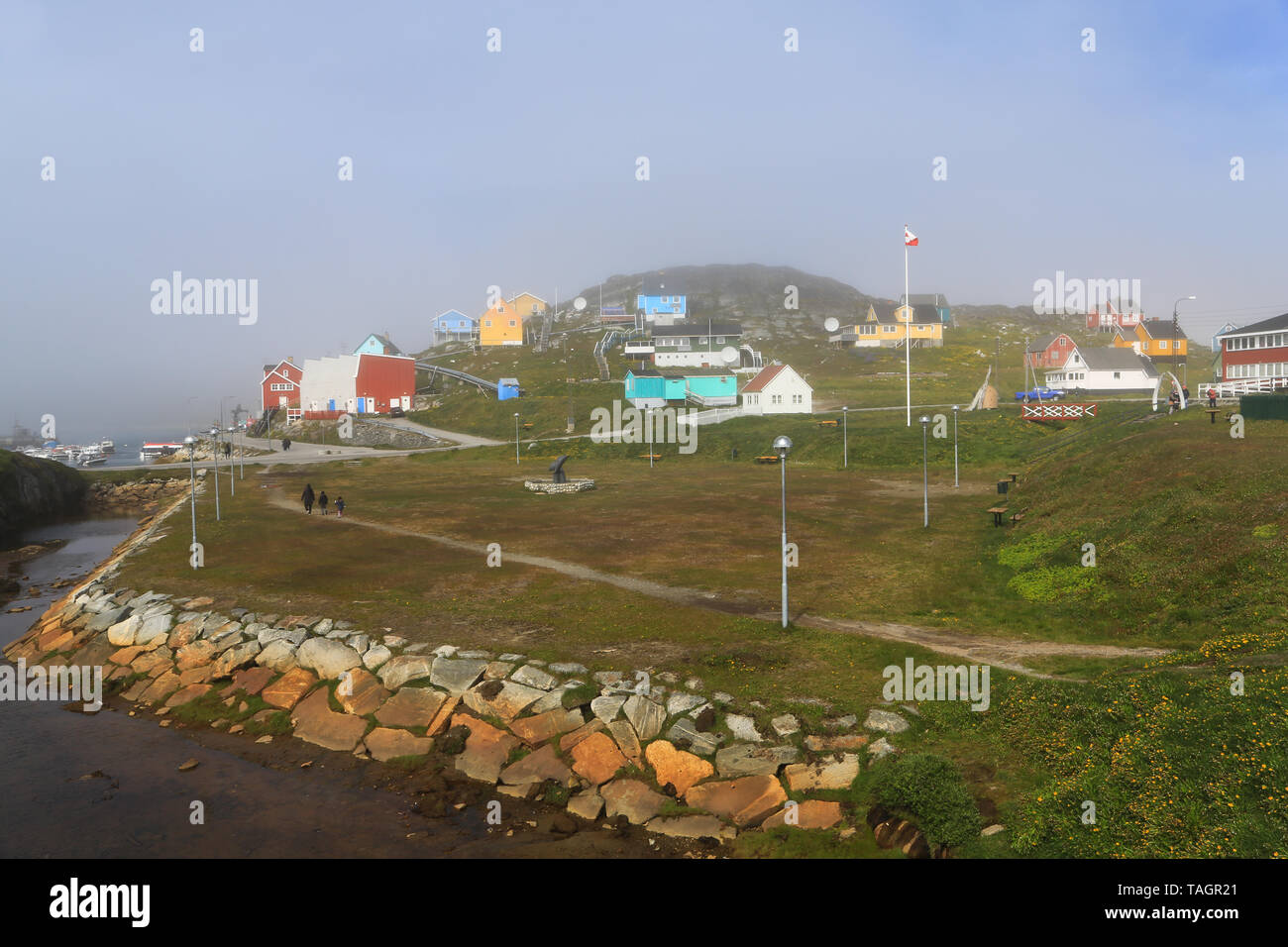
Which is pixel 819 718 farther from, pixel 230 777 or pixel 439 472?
pixel 439 472

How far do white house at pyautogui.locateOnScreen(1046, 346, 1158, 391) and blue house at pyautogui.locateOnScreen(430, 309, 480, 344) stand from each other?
122m

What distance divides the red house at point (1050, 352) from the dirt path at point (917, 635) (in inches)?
4209

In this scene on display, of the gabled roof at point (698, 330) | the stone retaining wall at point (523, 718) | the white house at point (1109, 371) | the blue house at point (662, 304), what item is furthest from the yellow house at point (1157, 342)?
the stone retaining wall at point (523, 718)

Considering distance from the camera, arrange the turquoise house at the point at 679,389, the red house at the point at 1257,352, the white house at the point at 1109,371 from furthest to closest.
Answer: the white house at the point at 1109,371 → the turquoise house at the point at 679,389 → the red house at the point at 1257,352

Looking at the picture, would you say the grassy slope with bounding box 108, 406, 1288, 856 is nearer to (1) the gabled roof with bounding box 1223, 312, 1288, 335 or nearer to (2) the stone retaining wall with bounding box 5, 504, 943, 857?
(2) the stone retaining wall with bounding box 5, 504, 943, 857

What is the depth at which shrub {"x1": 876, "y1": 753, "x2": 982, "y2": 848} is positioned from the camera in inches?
480

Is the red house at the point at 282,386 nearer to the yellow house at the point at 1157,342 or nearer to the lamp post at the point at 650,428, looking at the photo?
the lamp post at the point at 650,428

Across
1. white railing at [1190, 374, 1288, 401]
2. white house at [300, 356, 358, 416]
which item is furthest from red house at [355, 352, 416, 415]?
white railing at [1190, 374, 1288, 401]

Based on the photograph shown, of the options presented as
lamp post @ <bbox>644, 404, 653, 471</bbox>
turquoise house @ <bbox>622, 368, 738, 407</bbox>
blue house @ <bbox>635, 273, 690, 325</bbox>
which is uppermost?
blue house @ <bbox>635, 273, 690, 325</bbox>

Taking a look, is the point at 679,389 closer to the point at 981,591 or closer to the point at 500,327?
the point at 500,327

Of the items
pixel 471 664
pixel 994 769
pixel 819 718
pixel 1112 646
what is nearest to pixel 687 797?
pixel 819 718

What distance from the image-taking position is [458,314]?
170 m

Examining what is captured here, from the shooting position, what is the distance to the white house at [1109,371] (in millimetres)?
95500
